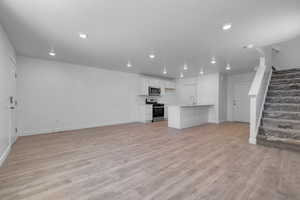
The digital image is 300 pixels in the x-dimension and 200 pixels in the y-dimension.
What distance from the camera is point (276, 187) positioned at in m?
1.83

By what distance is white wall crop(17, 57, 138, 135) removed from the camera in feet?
14.6

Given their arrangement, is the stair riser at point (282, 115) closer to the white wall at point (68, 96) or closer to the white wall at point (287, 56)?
the white wall at point (287, 56)

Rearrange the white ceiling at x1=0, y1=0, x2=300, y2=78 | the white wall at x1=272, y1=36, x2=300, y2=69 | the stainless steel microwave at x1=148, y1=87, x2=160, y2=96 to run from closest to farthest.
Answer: the white ceiling at x1=0, y1=0, x2=300, y2=78, the white wall at x1=272, y1=36, x2=300, y2=69, the stainless steel microwave at x1=148, y1=87, x2=160, y2=96

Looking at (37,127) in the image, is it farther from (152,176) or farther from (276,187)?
(276,187)

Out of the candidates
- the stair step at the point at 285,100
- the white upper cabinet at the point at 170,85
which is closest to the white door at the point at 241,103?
the stair step at the point at 285,100

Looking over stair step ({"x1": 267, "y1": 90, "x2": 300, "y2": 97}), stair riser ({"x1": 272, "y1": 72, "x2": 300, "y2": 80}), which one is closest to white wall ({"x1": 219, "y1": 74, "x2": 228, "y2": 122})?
stair riser ({"x1": 272, "y1": 72, "x2": 300, "y2": 80})

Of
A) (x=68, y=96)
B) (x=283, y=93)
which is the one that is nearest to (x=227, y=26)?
(x=283, y=93)

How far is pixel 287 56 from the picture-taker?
553 centimetres

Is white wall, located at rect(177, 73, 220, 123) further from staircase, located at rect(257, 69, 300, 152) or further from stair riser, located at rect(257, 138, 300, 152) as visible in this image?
stair riser, located at rect(257, 138, 300, 152)

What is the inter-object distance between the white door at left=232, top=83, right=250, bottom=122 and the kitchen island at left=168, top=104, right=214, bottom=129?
87.0 inches

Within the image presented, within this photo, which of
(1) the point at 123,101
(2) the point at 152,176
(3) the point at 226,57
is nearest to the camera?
(2) the point at 152,176

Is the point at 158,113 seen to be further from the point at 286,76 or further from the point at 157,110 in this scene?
the point at 286,76

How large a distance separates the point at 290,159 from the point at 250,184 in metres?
1.53

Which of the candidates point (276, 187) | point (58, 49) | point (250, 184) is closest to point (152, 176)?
point (250, 184)
